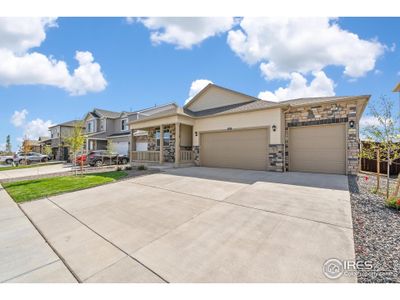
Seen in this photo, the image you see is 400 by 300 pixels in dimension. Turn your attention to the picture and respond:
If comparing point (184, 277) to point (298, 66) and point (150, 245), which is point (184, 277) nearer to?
point (150, 245)

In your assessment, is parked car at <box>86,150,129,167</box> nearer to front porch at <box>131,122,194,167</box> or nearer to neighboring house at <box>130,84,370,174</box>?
front porch at <box>131,122,194,167</box>

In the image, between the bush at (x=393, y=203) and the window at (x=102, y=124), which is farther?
the window at (x=102, y=124)

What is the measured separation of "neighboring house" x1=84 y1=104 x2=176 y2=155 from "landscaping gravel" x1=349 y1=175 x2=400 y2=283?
19.8 m

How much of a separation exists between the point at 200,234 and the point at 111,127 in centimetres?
2536

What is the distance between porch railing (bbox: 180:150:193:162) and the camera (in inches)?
528

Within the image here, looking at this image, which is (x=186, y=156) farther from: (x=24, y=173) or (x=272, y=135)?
(x=24, y=173)

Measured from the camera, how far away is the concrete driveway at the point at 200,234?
239 cm

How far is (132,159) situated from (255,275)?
1515 cm

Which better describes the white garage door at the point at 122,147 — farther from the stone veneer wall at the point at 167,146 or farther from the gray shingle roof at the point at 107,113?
the stone veneer wall at the point at 167,146

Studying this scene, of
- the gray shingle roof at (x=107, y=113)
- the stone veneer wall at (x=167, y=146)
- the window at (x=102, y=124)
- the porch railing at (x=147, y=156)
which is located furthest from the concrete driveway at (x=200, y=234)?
the gray shingle roof at (x=107, y=113)

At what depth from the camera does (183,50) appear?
36.0ft

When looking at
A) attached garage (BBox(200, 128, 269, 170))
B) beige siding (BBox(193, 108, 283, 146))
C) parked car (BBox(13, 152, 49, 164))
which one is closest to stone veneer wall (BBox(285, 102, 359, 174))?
beige siding (BBox(193, 108, 283, 146))

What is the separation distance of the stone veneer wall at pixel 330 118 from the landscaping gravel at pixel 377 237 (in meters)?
4.38

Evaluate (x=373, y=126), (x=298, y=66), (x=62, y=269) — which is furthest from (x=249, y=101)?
(x=62, y=269)
